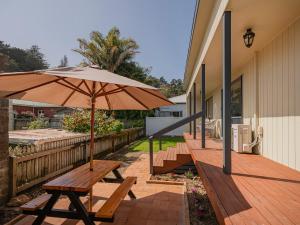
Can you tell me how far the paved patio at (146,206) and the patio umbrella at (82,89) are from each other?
1012 mm

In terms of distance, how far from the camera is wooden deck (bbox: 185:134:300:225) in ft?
6.91

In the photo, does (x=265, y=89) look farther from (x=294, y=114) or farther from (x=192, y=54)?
(x=192, y=54)

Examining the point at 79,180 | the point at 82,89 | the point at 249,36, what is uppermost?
the point at 249,36

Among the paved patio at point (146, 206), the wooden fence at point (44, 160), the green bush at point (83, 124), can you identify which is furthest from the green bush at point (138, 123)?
the paved patio at point (146, 206)

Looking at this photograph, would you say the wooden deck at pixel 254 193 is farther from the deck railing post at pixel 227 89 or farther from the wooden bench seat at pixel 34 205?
the wooden bench seat at pixel 34 205

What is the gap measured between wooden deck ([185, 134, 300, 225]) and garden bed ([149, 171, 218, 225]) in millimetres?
845

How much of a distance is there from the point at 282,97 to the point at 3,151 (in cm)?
545

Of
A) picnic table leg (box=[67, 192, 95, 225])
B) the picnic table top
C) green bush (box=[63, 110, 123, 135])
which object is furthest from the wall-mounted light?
green bush (box=[63, 110, 123, 135])

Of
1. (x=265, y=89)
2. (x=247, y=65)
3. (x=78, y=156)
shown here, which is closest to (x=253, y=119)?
(x=265, y=89)

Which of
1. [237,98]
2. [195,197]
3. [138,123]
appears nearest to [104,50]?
[138,123]

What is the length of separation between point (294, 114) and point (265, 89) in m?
1.38

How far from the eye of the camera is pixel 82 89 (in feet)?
14.6

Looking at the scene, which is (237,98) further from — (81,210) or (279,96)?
(81,210)

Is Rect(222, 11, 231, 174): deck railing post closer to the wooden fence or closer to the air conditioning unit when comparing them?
the air conditioning unit
